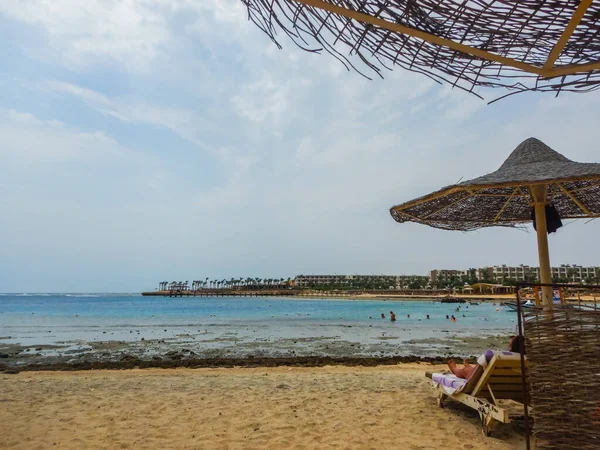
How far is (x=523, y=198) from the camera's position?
531 cm

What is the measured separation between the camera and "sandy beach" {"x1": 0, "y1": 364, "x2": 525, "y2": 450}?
12.5 ft

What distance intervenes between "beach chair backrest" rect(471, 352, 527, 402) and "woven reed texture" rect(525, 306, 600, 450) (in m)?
1.23

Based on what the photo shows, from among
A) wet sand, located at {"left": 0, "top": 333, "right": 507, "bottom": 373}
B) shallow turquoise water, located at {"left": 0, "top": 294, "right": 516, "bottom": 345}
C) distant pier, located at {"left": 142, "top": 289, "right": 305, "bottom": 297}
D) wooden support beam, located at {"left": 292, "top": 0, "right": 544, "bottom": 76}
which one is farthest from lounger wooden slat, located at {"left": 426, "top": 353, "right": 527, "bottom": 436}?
Result: distant pier, located at {"left": 142, "top": 289, "right": 305, "bottom": 297}

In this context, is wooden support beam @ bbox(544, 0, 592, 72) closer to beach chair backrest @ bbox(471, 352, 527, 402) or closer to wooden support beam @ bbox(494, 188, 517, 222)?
beach chair backrest @ bbox(471, 352, 527, 402)

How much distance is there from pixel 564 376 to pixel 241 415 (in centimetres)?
335

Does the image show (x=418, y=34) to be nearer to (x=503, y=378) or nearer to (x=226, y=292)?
(x=503, y=378)

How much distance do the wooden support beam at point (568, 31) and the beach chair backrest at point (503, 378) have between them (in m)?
2.86

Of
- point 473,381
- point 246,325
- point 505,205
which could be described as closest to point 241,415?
point 473,381

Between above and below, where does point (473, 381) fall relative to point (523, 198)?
below

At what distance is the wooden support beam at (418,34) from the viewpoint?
1616 millimetres

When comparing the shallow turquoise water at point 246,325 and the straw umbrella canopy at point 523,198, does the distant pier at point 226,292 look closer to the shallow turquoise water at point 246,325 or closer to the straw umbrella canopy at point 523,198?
the shallow turquoise water at point 246,325

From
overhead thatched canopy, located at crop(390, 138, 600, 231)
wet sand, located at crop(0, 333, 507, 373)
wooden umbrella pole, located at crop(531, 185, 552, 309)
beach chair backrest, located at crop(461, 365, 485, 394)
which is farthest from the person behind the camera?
wet sand, located at crop(0, 333, 507, 373)

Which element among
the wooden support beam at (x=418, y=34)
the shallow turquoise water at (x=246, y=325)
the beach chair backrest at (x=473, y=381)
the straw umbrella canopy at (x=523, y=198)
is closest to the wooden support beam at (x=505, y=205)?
the straw umbrella canopy at (x=523, y=198)

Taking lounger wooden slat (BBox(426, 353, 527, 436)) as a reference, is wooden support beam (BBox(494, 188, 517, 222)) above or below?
above
